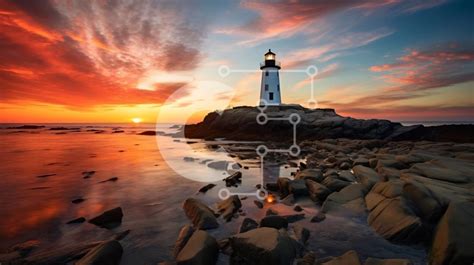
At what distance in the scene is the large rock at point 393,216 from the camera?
3883 millimetres

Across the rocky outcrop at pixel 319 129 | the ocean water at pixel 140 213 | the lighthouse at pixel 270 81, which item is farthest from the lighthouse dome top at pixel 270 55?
the ocean water at pixel 140 213

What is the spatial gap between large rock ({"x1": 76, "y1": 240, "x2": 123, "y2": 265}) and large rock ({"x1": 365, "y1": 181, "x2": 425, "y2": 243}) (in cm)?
452

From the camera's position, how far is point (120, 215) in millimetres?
5648

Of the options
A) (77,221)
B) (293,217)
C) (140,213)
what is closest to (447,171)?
(293,217)

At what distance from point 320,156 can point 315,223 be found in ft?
32.3

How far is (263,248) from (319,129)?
27.7 metres

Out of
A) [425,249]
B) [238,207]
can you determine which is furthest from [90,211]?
[425,249]

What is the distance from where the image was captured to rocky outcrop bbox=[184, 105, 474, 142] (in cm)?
2438

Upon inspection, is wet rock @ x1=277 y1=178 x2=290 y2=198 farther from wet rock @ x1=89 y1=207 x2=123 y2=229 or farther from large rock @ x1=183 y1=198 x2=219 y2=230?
wet rock @ x1=89 y1=207 x2=123 y2=229

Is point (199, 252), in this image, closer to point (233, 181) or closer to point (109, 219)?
point (109, 219)

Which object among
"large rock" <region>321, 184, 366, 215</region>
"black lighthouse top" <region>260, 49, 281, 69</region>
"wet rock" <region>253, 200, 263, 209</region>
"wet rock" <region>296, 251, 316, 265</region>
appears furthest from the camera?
"black lighthouse top" <region>260, 49, 281, 69</region>

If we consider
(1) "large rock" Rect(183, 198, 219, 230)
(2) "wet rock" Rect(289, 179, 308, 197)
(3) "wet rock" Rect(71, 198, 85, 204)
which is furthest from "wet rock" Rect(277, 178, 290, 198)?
(3) "wet rock" Rect(71, 198, 85, 204)

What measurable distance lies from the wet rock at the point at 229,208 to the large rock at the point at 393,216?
115 inches

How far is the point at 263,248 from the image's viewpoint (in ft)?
11.0
